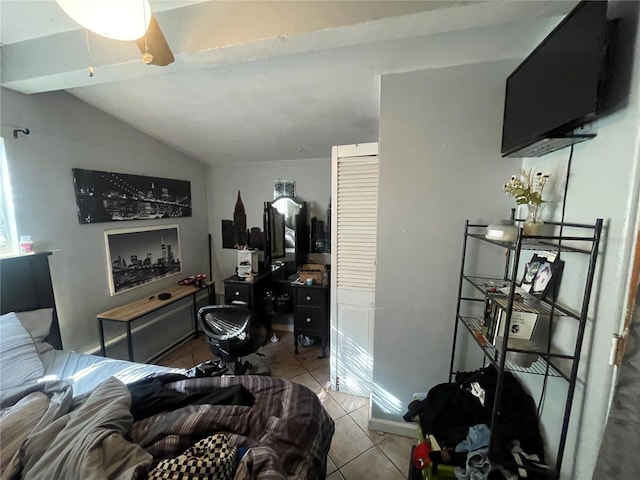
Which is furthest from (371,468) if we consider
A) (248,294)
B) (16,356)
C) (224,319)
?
(16,356)

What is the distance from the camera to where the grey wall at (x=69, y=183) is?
183 cm

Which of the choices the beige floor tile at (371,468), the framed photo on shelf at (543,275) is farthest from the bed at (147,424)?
the framed photo on shelf at (543,275)

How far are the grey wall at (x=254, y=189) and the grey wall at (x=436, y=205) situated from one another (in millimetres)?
1577

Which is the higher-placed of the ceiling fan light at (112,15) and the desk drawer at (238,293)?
the ceiling fan light at (112,15)

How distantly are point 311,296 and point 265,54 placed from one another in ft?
7.10

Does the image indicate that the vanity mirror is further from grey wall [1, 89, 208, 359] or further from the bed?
the bed

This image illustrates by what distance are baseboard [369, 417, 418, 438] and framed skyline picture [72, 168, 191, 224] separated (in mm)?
2876

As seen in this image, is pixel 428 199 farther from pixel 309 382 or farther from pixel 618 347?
pixel 309 382

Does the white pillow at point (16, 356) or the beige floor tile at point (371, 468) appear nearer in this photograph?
the white pillow at point (16, 356)

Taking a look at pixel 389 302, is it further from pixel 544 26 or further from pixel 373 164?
pixel 544 26

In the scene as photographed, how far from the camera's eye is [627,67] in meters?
0.83

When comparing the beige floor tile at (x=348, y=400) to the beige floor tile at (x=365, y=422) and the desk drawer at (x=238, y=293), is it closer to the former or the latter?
the beige floor tile at (x=365, y=422)

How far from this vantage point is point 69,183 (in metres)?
2.11

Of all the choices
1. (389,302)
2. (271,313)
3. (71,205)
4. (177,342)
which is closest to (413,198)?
(389,302)
